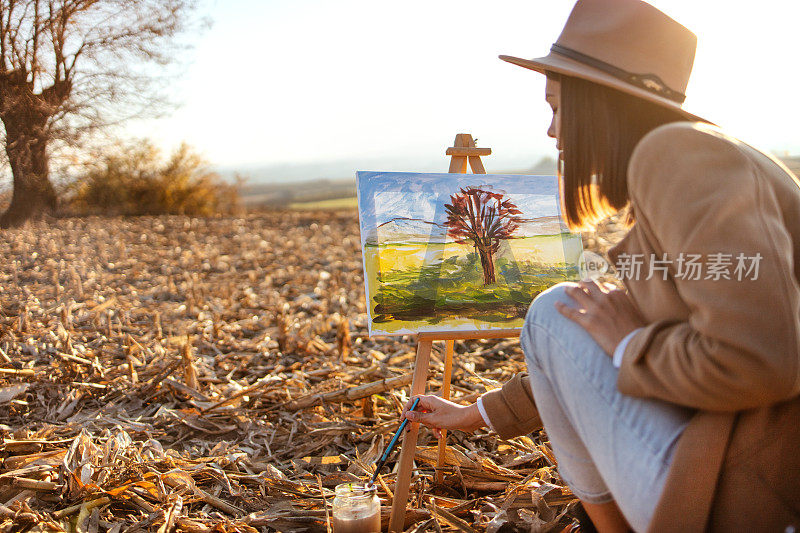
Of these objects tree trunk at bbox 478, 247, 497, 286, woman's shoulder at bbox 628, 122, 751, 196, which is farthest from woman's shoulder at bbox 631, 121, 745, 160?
tree trunk at bbox 478, 247, 497, 286

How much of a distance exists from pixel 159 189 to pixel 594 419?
1012cm

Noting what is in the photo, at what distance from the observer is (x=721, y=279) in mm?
1100

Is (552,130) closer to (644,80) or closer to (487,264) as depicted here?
(644,80)

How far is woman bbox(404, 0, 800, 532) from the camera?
111cm

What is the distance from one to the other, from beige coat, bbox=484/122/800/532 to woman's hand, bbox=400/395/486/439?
72cm

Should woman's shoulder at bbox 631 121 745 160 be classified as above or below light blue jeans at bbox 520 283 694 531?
above

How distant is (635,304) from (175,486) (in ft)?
5.50

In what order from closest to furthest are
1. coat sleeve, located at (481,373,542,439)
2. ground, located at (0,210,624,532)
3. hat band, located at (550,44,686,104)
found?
hat band, located at (550,44,686,104), coat sleeve, located at (481,373,542,439), ground, located at (0,210,624,532)

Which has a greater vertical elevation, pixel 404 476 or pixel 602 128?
pixel 602 128

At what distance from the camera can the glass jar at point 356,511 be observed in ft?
6.18

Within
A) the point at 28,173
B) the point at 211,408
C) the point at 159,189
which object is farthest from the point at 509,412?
the point at 159,189

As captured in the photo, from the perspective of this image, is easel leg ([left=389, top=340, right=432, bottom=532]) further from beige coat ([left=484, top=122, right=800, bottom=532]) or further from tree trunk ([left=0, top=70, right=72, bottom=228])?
tree trunk ([left=0, top=70, right=72, bottom=228])

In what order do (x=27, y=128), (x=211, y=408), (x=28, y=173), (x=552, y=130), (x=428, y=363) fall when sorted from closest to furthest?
(x=552, y=130) < (x=428, y=363) < (x=211, y=408) < (x=27, y=128) < (x=28, y=173)

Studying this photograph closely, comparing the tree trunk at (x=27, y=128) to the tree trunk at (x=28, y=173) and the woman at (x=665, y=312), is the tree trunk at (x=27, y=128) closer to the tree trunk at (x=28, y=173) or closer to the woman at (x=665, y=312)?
the tree trunk at (x=28, y=173)
